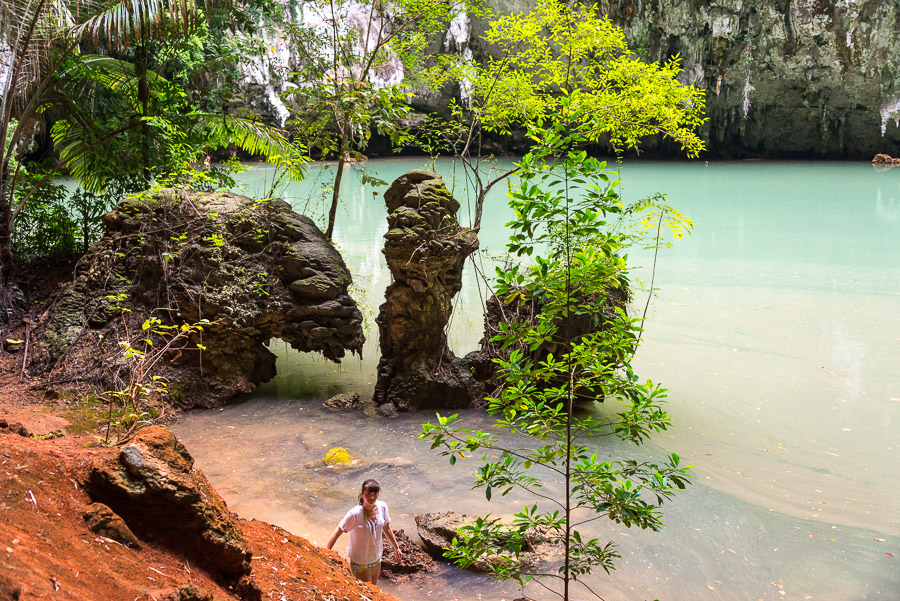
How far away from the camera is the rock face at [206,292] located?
25.8 ft

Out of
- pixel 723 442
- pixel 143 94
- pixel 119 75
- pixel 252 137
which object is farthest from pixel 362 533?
pixel 119 75

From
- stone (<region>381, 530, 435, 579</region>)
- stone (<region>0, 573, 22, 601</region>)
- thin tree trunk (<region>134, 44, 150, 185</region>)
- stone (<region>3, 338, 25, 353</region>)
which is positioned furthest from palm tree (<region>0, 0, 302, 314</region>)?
stone (<region>0, 573, 22, 601</region>)

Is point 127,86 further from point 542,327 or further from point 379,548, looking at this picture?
point 542,327

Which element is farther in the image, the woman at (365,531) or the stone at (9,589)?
the woman at (365,531)

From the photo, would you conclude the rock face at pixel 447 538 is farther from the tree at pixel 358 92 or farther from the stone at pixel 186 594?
the tree at pixel 358 92

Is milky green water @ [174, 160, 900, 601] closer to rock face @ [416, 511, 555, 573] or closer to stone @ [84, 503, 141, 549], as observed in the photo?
rock face @ [416, 511, 555, 573]

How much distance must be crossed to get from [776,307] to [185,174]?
10463 mm

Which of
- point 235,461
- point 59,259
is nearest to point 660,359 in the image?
point 235,461

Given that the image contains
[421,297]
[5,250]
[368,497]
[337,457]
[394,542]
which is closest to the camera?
[368,497]

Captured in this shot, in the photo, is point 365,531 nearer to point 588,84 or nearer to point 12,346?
point 12,346

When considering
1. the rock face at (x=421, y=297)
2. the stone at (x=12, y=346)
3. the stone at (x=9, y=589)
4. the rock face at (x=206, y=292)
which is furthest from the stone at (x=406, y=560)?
the stone at (x=12, y=346)

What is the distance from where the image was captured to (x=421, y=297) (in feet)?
27.7

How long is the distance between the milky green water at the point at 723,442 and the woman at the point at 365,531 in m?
0.53

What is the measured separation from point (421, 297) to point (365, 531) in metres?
4.21
